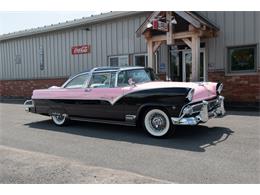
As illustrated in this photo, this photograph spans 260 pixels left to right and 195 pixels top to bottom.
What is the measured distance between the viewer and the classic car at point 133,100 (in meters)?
7.24

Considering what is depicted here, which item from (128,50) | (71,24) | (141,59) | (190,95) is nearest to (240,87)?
(141,59)

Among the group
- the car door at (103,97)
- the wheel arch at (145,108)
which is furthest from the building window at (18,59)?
the wheel arch at (145,108)

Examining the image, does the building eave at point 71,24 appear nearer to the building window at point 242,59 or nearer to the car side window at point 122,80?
the building window at point 242,59

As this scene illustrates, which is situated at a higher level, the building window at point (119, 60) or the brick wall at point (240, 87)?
the building window at point (119, 60)

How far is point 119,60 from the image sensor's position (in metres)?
16.7

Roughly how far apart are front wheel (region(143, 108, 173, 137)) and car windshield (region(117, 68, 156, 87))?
40.7 inches

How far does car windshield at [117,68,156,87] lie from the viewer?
8413 millimetres

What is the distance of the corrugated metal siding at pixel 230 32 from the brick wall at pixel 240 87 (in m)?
0.45

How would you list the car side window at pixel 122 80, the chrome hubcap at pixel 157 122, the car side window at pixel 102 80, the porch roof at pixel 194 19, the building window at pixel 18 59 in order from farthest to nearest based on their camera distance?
the building window at pixel 18 59
the porch roof at pixel 194 19
the car side window at pixel 102 80
the car side window at pixel 122 80
the chrome hubcap at pixel 157 122

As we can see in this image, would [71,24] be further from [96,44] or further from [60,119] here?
[60,119]

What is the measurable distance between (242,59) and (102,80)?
660cm

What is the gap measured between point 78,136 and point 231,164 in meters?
4.03

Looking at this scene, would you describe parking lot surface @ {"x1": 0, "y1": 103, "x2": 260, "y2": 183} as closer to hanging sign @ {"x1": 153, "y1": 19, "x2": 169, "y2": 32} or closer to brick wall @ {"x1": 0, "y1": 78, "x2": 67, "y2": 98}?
hanging sign @ {"x1": 153, "y1": 19, "x2": 169, "y2": 32}

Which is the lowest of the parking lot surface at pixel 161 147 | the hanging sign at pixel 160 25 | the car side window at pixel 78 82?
the parking lot surface at pixel 161 147
